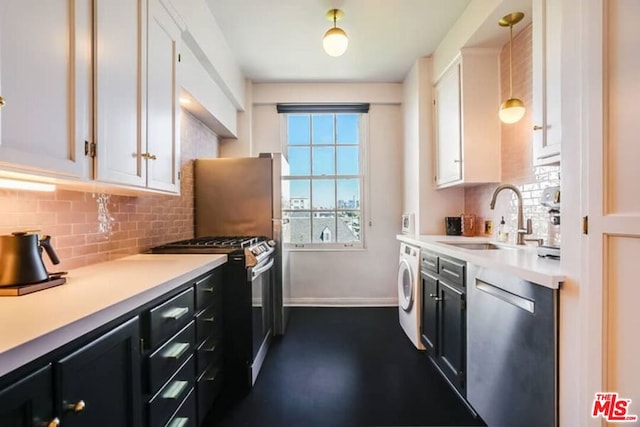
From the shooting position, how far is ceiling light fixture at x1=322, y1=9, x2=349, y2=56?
2.31 meters

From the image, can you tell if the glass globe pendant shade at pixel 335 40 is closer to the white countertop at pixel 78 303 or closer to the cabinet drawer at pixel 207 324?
the white countertop at pixel 78 303

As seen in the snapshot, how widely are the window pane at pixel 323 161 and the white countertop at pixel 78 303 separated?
2.53 meters

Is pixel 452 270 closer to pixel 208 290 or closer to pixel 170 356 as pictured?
pixel 208 290

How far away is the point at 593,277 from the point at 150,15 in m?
2.28

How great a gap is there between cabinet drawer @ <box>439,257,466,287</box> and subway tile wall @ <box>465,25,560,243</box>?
2.16ft

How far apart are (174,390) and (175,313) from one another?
0.33 meters

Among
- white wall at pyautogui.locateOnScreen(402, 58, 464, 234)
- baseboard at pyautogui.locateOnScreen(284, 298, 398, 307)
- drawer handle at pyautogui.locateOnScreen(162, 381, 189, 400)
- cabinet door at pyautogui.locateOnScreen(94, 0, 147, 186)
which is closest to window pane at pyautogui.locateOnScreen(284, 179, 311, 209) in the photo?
baseboard at pyautogui.locateOnScreen(284, 298, 398, 307)

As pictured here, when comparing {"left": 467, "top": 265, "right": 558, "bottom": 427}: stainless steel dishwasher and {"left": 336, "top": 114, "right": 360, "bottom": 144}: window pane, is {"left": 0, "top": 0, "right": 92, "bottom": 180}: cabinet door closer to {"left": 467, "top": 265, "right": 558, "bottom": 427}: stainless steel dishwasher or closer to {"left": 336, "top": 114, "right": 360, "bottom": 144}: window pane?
{"left": 467, "top": 265, "right": 558, "bottom": 427}: stainless steel dishwasher

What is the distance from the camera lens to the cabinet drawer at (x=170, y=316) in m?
1.18

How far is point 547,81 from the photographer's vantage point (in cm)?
165

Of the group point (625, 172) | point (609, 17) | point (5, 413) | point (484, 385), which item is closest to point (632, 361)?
point (625, 172)

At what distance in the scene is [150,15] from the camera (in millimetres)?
1623

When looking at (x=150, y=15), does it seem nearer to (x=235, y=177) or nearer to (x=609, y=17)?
(x=235, y=177)

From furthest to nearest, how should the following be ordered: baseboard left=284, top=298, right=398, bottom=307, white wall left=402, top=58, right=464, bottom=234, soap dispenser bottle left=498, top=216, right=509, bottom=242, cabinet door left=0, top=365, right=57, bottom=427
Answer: baseboard left=284, top=298, right=398, bottom=307
white wall left=402, top=58, right=464, bottom=234
soap dispenser bottle left=498, top=216, right=509, bottom=242
cabinet door left=0, top=365, right=57, bottom=427
